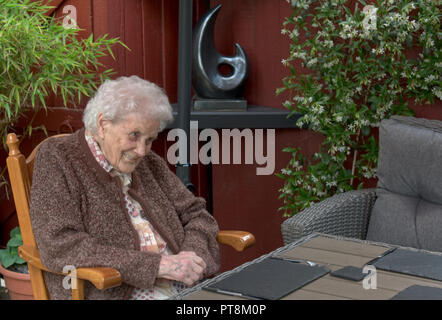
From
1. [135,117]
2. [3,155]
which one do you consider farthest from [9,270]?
[135,117]

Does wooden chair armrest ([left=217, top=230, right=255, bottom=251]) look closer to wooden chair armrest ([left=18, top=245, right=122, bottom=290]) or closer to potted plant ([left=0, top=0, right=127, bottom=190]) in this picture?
wooden chair armrest ([left=18, top=245, right=122, bottom=290])

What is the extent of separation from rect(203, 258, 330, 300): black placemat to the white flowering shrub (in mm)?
1242

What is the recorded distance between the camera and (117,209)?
2119 mm

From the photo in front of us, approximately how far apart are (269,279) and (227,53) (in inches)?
83.1

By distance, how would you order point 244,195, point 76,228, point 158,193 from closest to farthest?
point 76,228, point 158,193, point 244,195

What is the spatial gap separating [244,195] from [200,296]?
6.56 ft

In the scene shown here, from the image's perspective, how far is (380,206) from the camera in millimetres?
2643

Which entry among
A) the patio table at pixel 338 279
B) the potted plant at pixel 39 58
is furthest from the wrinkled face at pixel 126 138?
the potted plant at pixel 39 58

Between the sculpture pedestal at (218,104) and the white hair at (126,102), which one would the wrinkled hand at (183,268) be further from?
the sculpture pedestal at (218,104)

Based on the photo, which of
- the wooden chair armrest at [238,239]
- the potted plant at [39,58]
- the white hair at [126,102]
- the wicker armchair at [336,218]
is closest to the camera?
the white hair at [126,102]

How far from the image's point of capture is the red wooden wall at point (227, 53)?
337cm

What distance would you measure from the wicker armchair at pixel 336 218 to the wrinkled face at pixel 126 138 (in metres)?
0.66

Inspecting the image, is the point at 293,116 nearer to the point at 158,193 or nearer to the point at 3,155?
the point at 158,193

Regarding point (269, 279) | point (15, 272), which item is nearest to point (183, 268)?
point (269, 279)
